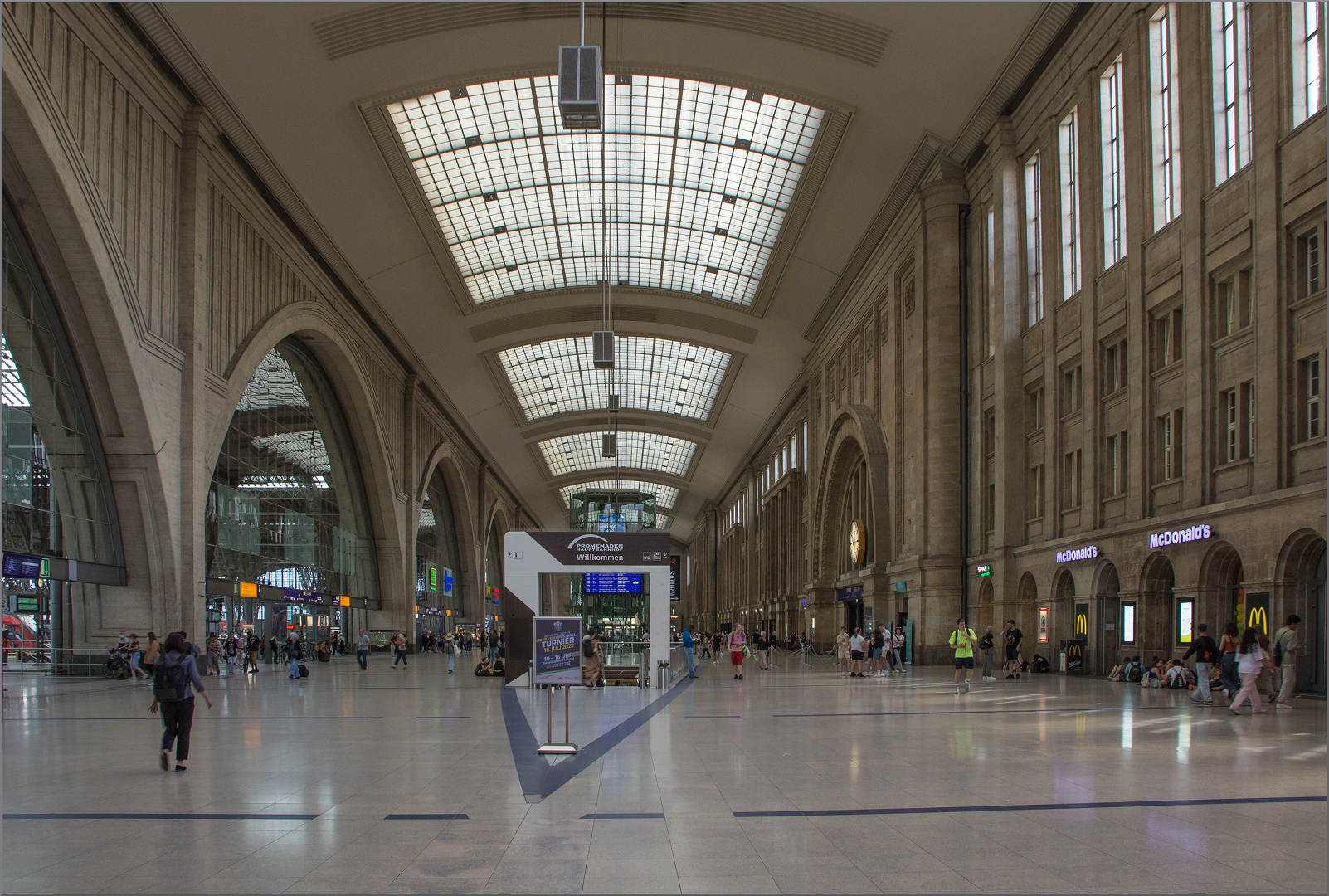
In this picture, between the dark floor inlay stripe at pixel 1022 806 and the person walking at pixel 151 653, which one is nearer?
the dark floor inlay stripe at pixel 1022 806

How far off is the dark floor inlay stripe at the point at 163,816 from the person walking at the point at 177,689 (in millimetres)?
2318

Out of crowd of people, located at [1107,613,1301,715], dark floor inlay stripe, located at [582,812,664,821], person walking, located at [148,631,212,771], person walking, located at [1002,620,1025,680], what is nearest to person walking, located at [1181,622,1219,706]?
crowd of people, located at [1107,613,1301,715]

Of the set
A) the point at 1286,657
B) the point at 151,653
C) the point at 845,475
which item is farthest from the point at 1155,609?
the point at 845,475

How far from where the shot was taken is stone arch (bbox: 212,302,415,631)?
2848 centimetres

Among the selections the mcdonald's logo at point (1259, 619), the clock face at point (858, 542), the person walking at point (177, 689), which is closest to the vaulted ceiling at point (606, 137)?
the clock face at point (858, 542)

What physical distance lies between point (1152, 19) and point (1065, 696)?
13730 mm

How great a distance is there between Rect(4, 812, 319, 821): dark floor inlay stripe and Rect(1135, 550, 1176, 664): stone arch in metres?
18.5

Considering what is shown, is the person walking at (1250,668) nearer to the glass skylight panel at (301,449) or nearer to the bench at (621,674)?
the bench at (621,674)

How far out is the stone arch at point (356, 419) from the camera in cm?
2848

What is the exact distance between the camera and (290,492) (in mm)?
38250

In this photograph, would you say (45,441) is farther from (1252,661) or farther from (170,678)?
(1252,661)

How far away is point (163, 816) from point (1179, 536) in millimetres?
17989

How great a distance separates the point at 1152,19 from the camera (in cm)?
2142

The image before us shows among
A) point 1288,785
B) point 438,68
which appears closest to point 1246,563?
point 1288,785
